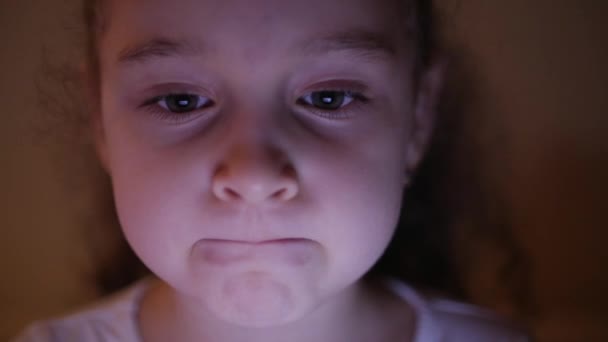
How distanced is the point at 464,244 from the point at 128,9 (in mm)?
738

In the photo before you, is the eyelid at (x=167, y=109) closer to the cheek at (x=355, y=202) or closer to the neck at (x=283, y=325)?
the cheek at (x=355, y=202)

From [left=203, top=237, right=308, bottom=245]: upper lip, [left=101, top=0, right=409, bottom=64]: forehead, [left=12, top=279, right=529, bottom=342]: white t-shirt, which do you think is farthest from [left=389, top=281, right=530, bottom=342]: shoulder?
[left=101, top=0, right=409, bottom=64]: forehead

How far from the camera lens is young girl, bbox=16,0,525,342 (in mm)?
510

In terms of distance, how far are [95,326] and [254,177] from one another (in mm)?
414

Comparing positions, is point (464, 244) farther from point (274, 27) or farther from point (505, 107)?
point (274, 27)

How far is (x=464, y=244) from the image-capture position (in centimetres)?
101

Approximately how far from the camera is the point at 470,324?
78 cm

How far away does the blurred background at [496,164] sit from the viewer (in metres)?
0.79

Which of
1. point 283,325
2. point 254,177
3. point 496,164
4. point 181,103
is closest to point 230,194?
point 254,177

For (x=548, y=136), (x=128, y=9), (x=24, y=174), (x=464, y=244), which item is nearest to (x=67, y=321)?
(x=24, y=174)

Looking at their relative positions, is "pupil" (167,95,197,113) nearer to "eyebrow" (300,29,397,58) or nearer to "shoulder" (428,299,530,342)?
"eyebrow" (300,29,397,58)

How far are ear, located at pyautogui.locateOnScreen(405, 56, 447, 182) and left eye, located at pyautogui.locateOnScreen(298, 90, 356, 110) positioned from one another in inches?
4.7

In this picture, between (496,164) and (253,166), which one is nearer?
(253,166)

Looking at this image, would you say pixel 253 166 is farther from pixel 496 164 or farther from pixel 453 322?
pixel 496 164
